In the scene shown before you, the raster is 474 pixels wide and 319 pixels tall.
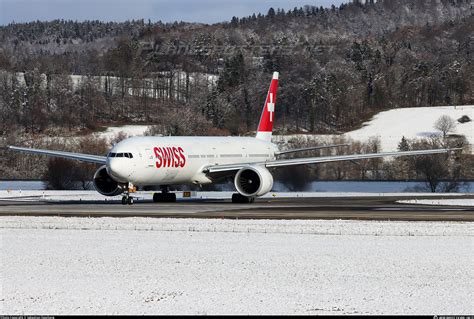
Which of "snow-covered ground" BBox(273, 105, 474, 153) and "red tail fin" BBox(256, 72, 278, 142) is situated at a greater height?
"snow-covered ground" BBox(273, 105, 474, 153)

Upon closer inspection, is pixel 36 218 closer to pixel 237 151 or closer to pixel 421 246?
pixel 421 246

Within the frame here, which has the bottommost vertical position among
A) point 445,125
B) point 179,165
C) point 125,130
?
point 179,165

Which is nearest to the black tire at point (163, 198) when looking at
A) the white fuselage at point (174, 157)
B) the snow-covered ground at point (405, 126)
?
the white fuselage at point (174, 157)

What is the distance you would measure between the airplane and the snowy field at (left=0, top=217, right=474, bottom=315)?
14.1 meters

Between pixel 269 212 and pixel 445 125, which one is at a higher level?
pixel 445 125

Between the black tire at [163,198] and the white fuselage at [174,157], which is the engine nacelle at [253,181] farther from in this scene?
the black tire at [163,198]

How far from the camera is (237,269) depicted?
19.8m

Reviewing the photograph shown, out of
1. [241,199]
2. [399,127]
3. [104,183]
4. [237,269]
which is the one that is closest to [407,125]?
[399,127]

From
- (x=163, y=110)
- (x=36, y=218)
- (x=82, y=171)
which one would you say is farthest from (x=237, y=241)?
(x=163, y=110)

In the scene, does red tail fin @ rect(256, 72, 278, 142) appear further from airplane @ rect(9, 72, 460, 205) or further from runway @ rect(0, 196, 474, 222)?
runway @ rect(0, 196, 474, 222)

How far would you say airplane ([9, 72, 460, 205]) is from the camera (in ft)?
149

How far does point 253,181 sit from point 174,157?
5.06 m

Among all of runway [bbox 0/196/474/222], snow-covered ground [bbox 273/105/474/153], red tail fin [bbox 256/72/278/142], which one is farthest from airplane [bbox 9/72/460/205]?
snow-covered ground [bbox 273/105/474/153]

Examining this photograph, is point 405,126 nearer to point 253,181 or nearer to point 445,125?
point 445,125
